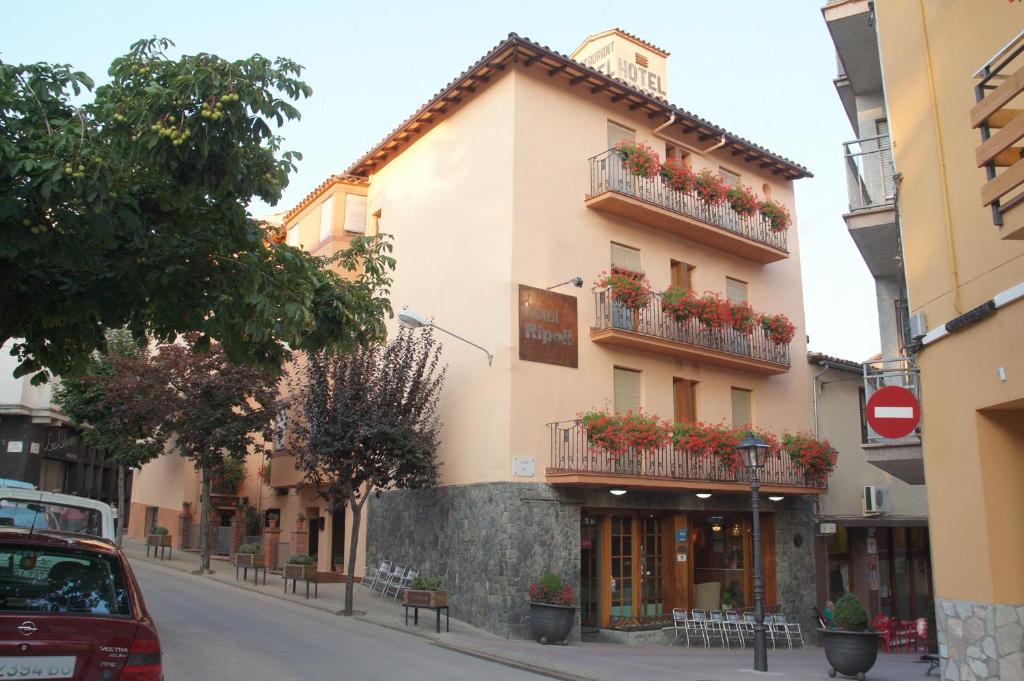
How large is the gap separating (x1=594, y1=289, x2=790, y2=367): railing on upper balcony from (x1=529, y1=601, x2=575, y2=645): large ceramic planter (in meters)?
5.86

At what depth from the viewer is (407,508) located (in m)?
18.8

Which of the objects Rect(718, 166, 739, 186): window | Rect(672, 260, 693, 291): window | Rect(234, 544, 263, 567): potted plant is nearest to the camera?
Rect(672, 260, 693, 291): window

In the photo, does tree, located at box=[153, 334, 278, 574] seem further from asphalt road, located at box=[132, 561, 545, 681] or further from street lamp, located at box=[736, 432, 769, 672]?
street lamp, located at box=[736, 432, 769, 672]

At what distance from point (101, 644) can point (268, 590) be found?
15.4 metres

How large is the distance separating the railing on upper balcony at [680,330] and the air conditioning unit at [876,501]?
3.72m

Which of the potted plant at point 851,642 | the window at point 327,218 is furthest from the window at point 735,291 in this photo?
the window at point 327,218

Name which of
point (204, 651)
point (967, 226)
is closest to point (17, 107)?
point (204, 651)

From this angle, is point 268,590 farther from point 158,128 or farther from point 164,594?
point 158,128

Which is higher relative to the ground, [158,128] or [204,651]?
[158,128]

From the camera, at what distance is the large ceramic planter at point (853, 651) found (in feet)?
40.8

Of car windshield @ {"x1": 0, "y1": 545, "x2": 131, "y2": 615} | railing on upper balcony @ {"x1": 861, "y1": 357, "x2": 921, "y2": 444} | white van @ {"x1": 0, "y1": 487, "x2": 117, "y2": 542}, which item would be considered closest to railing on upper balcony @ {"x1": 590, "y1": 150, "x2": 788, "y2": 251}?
railing on upper balcony @ {"x1": 861, "y1": 357, "x2": 921, "y2": 444}

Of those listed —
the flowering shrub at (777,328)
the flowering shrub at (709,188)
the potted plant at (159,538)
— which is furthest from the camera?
the potted plant at (159,538)

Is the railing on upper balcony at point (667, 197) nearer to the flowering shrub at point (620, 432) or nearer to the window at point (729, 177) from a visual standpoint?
the window at point (729, 177)

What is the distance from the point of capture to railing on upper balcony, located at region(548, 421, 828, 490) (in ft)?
54.3
